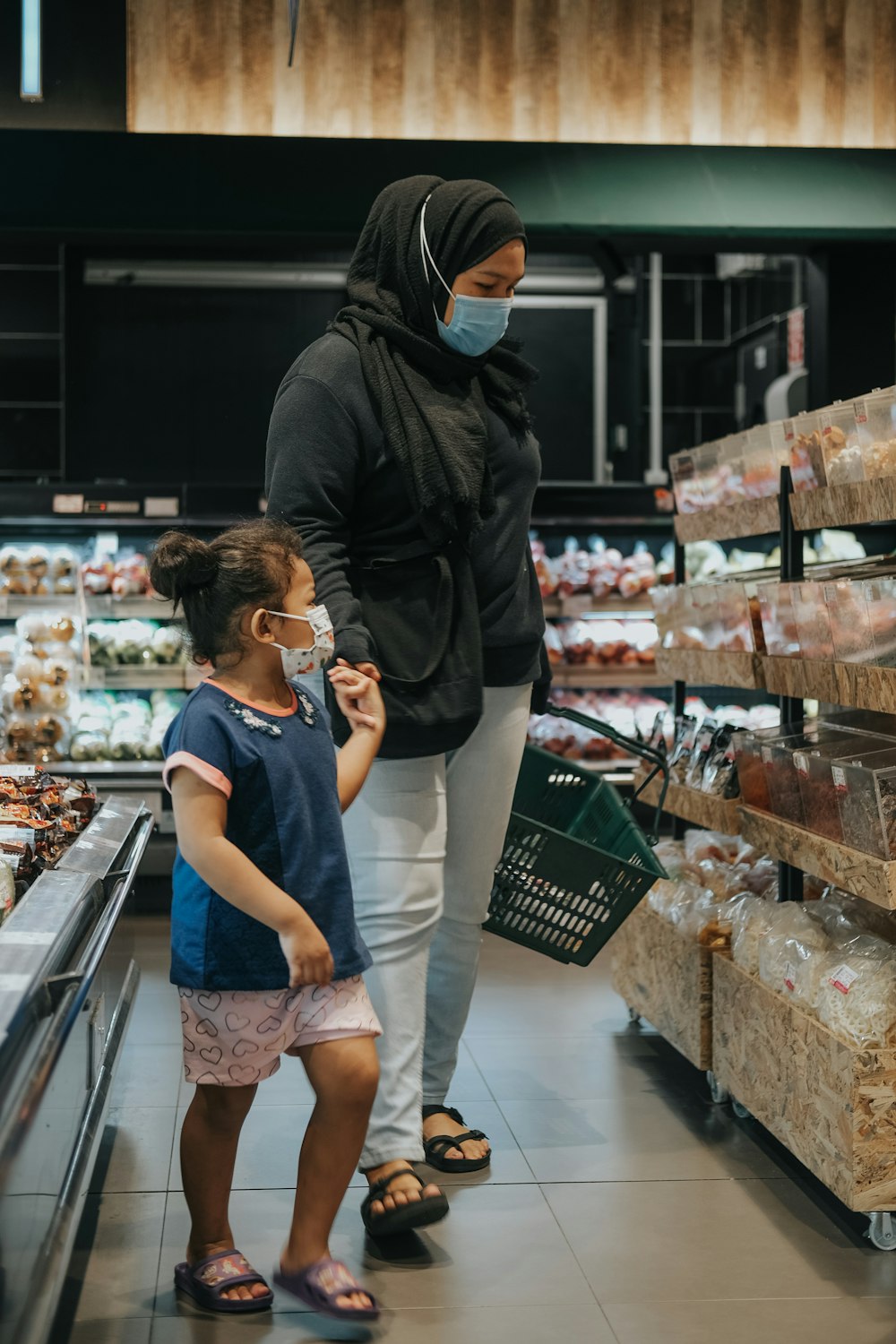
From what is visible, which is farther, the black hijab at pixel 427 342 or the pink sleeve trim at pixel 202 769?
the black hijab at pixel 427 342

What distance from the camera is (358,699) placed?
2340 millimetres

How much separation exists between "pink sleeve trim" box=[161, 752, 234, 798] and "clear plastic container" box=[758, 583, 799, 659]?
1469 millimetres

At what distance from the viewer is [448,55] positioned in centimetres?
→ 548

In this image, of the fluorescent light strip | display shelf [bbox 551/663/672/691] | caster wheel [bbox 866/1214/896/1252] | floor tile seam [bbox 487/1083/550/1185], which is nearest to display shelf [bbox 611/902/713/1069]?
floor tile seam [bbox 487/1083/550/1185]

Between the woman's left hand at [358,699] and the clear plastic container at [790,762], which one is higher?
the woman's left hand at [358,699]

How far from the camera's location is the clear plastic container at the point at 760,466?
3434mm

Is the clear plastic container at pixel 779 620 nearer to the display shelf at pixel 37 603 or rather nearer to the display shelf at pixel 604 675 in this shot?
the display shelf at pixel 604 675

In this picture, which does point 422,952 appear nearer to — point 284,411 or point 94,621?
point 284,411

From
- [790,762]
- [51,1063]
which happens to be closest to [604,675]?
[790,762]

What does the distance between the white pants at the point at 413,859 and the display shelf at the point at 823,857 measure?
23.6 inches

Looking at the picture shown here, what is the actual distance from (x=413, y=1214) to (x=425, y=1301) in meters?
0.18

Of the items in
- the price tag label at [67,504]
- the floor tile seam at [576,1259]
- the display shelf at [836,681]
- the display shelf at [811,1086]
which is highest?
the price tag label at [67,504]

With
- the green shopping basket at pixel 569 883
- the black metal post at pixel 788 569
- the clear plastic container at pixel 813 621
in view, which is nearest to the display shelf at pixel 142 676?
the green shopping basket at pixel 569 883

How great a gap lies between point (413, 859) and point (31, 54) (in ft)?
11.8
